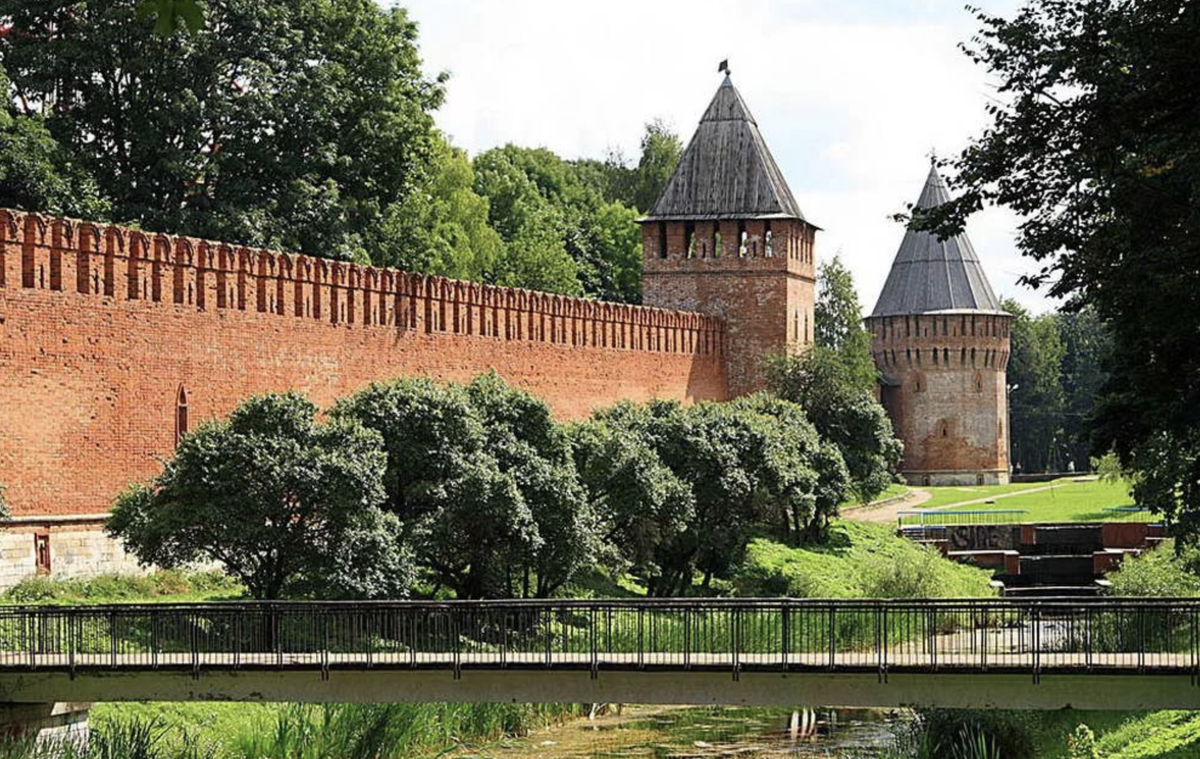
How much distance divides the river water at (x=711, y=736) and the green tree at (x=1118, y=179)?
7755mm

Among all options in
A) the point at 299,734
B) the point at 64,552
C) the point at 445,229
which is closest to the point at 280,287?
the point at 64,552

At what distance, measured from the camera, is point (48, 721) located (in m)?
18.3

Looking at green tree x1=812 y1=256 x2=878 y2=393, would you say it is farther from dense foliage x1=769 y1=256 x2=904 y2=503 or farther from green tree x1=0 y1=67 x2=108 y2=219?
green tree x1=0 y1=67 x2=108 y2=219

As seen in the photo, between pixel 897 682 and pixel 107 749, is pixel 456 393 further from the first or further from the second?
pixel 897 682

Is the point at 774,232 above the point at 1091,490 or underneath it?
above

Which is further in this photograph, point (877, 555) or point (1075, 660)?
point (877, 555)

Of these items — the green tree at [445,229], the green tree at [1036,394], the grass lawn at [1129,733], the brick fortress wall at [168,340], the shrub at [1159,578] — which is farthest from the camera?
the green tree at [1036,394]

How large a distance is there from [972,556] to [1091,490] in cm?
1355

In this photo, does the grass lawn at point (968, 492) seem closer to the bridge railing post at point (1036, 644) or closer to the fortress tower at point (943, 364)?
the fortress tower at point (943, 364)

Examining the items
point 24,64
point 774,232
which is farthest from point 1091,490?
point 24,64

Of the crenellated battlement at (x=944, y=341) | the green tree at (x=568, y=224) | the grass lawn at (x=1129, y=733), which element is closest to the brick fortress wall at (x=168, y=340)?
the grass lawn at (x=1129, y=733)

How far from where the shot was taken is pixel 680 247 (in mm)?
45906

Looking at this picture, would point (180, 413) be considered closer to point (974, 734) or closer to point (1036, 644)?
point (974, 734)

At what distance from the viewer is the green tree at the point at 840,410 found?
44.1 metres
